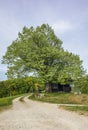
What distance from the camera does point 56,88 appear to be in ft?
237

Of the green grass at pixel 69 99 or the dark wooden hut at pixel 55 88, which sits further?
the dark wooden hut at pixel 55 88

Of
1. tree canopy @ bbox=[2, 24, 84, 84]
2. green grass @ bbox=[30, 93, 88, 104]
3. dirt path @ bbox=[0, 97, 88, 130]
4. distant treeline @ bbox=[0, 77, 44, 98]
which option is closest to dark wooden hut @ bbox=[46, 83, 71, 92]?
tree canopy @ bbox=[2, 24, 84, 84]

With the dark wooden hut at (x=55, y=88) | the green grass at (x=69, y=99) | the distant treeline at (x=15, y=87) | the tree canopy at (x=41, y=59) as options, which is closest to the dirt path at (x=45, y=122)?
the green grass at (x=69, y=99)

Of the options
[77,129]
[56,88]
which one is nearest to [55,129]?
[77,129]

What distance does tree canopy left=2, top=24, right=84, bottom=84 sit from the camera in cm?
6178

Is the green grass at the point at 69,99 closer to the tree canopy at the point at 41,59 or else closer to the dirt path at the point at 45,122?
the tree canopy at the point at 41,59

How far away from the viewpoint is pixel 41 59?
206 feet

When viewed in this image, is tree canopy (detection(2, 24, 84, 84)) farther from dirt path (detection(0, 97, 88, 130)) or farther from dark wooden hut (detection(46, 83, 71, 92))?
dirt path (detection(0, 97, 88, 130))

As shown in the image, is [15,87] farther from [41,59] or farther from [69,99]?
[69,99]

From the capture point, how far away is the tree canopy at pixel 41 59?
203ft

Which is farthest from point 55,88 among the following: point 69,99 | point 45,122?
point 45,122

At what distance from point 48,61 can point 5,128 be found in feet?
161

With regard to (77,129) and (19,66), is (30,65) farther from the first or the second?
(77,129)

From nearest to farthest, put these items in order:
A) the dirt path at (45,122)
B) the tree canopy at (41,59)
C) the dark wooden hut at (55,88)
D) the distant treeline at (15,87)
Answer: the dirt path at (45,122) < the tree canopy at (41,59) < the dark wooden hut at (55,88) < the distant treeline at (15,87)
